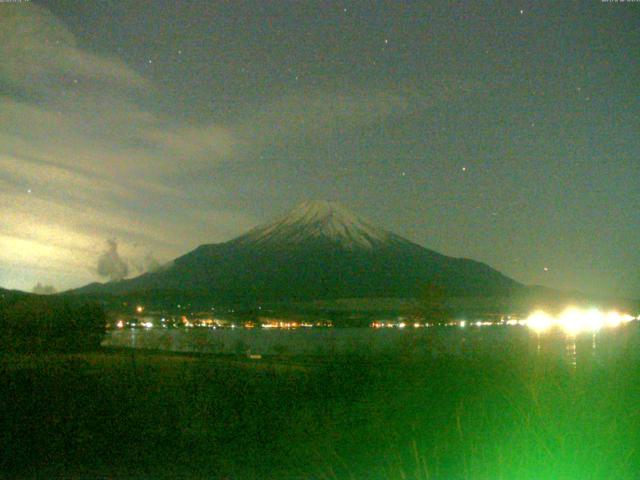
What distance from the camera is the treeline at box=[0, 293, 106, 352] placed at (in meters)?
30.5

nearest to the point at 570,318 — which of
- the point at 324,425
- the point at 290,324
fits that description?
the point at 290,324

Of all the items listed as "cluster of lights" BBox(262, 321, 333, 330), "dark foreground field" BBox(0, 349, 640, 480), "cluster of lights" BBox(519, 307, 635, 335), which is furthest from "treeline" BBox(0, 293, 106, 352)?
"cluster of lights" BBox(262, 321, 333, 330)

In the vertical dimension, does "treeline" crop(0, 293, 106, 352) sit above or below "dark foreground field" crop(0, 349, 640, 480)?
above

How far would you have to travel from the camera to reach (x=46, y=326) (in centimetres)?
3381

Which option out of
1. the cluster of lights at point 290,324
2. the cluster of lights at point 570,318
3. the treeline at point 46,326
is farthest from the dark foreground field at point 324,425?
the cluster of lights at point 290,324

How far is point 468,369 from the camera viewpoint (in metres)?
19.7

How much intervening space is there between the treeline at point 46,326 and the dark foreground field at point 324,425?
44.4 ft

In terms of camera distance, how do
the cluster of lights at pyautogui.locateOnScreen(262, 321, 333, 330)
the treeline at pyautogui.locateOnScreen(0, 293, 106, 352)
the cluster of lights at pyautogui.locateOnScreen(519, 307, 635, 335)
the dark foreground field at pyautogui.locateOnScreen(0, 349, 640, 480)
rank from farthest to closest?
the cluster of lights at pyautogui.locateOnScreen(262, 321, 333, 330)
the cluster of lights at pyautogui.locateOnScreen(519, 307, 635, 335)
the treeline at pyautogui.locateOnScreen(0, 293, 106, 352)
the dark foreground field at pyautogui.locateOnScreen(0, 349, 640, 480)

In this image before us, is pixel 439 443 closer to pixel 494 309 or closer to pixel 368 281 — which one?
pixel 494 309

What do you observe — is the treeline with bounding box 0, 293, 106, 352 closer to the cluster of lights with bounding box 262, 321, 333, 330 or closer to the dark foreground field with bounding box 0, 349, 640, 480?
the dark foreground field with bounding box 0, 349, 640, 480

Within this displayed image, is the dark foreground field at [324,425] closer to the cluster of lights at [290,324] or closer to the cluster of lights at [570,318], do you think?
the cluster of lights at [570,318]

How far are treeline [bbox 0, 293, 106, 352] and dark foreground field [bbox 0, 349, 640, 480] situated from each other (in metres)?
13.5

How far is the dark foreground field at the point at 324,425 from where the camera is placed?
9602 mm

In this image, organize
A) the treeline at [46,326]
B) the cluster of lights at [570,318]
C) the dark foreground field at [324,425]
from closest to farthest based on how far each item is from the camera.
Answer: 1. the dark foreground field at [324,425]
2. the treeline at [46,326]
3. the cluster of lights at [570,318]
